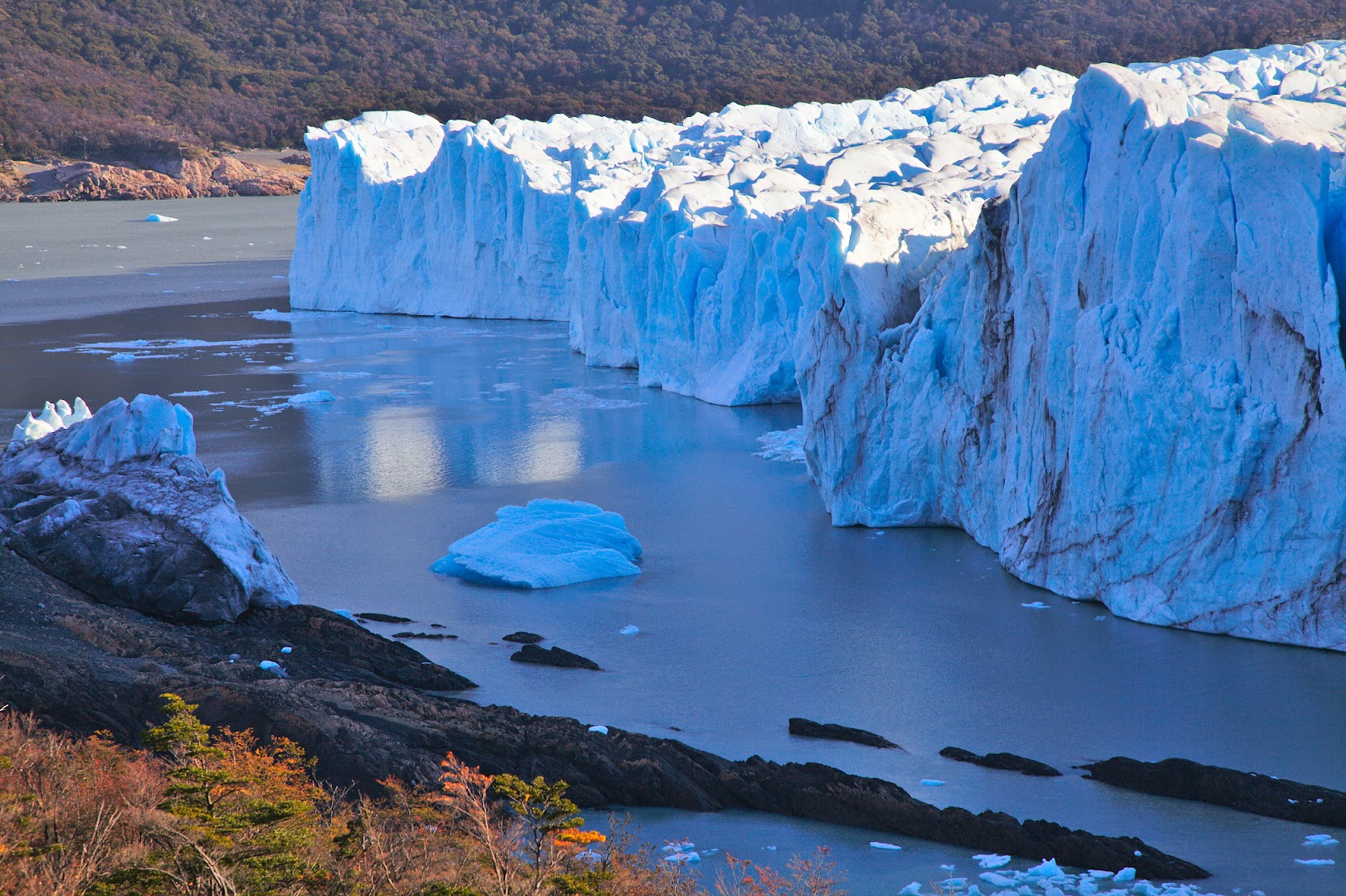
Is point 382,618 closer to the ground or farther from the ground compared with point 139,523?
closer to the ground

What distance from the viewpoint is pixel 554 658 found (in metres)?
8.16

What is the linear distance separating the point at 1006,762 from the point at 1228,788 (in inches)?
40.7

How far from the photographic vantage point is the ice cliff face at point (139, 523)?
27.7 feet

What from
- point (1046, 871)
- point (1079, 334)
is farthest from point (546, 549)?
point (1046, 871)

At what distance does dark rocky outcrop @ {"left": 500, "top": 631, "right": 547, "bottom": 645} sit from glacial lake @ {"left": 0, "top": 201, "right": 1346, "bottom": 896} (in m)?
0.09

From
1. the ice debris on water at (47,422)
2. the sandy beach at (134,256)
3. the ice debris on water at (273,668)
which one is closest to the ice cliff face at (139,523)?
the ice debris on water at (47,422)

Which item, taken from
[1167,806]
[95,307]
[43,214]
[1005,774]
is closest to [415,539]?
[1005,774]

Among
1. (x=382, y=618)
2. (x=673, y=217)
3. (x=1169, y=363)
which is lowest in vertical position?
(x=382, y=618)

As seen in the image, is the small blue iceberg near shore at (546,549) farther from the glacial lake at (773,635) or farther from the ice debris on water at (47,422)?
the ice debris on water at (47,422)

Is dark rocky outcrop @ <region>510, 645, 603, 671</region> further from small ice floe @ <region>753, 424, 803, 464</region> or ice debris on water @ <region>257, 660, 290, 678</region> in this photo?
small ice floe @ <region>753, 424, 803, 464</region>

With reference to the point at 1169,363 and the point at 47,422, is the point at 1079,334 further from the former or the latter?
the point at 47,422

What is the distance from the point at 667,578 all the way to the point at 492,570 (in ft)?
4.52

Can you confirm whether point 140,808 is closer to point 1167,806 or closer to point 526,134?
point 1167,806

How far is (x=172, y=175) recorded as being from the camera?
240 ft
